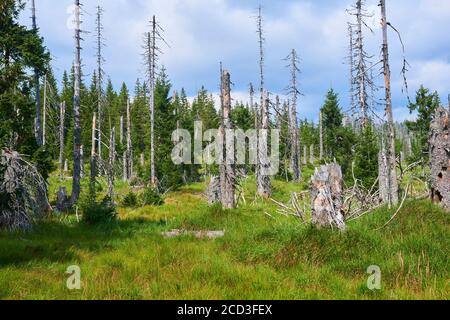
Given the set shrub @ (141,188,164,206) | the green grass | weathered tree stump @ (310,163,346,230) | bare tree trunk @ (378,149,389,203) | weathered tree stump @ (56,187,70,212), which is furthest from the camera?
shrub @ (141,188,164,206)

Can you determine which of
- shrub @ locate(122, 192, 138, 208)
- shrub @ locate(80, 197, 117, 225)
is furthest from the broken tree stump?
shrub @ locate(122, 192, 138, 208)

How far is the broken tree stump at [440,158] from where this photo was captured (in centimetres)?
903

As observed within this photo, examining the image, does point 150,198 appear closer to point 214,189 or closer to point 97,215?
point 214,189

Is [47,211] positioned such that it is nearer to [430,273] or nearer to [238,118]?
[430,273]

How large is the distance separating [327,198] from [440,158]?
10.8 ft

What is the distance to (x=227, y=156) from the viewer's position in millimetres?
15406

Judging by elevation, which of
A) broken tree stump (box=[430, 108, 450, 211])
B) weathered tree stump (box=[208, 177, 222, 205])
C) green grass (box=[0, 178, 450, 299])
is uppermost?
broken tree stump (box=[430, 108, 450, 211])

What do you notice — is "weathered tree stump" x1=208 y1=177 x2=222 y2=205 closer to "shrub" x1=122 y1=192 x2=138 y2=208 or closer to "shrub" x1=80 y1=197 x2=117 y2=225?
"shrub" x1=122 y1=192 x2=138 y2=208

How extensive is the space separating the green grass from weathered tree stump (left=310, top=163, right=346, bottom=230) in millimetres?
521

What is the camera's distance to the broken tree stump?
9.03 m

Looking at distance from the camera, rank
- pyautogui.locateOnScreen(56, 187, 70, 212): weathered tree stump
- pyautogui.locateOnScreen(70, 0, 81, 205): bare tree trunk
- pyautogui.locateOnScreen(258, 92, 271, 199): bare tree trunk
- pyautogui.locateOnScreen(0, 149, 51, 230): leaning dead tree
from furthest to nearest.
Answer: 1. pyautogui.locateOnScreen(258, 92, 271, 199): bare tree trunk
2. pyautogui.locateOnScreen(70, 0, 81, 205): bare tree trunk
3. pyautogui.locateOnScreen(56, 187, 70, 212): weathered tree stump
4. pyautogui.locateOnScreen(0, 149, 51, 230): leaning dead tree

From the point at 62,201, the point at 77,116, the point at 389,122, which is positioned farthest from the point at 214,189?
the point at 389,122

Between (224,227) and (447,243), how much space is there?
5.84 metres

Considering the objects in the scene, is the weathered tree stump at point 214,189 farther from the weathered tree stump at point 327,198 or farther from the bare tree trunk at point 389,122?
the weathered tree stump at point 327,198
